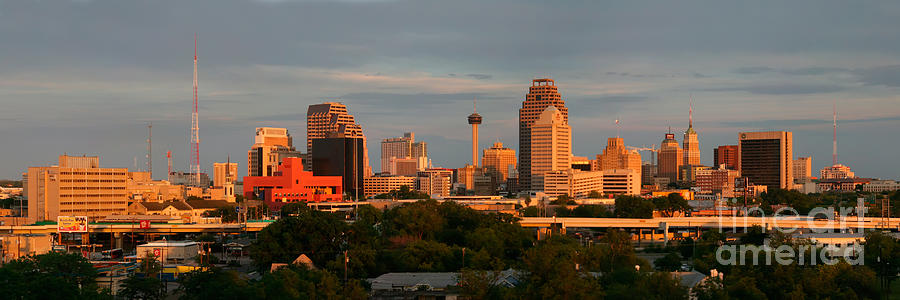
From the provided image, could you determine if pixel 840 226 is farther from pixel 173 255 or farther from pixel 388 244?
pixel 173 255

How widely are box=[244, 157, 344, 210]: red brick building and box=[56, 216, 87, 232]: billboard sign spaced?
7548 cm

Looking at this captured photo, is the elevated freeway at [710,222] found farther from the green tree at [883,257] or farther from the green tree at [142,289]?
the green tree at [142,289]

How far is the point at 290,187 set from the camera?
174 m

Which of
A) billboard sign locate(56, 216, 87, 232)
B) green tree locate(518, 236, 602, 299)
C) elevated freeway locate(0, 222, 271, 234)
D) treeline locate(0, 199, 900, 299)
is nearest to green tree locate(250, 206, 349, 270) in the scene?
treeline locate(0, 199, 900, 299)

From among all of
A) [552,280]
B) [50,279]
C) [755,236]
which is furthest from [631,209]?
[50,279]

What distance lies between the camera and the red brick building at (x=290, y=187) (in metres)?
172

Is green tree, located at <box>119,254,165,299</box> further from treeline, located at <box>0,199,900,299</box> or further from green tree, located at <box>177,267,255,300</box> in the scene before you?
green tree, located at <box>177,267,255,300</box>

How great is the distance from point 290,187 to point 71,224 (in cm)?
8334

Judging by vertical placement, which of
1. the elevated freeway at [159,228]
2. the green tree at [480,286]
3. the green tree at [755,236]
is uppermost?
the green tree at [480,286]

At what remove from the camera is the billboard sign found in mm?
89875

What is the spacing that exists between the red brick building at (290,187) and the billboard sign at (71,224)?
75.5 m

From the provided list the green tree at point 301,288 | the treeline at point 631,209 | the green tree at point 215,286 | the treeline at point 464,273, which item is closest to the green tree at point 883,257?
the treeline at point 464,273

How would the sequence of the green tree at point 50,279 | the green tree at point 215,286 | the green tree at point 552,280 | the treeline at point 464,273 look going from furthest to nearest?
the green tree at point 215,286 → the treeline at point 464,273 → the green tree at point 50,279 → the green tree at point 552,280

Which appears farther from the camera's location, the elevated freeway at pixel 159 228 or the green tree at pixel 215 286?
the elevated freeway at pixel 159 228
